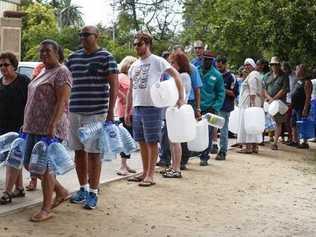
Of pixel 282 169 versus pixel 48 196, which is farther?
pixel 282 169

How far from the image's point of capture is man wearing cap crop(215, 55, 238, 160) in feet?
35.2

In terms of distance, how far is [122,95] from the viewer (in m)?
9.23

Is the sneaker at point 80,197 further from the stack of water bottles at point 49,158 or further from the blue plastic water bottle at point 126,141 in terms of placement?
the stack of water bottles at point 49,158

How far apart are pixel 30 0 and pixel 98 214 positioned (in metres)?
48.5

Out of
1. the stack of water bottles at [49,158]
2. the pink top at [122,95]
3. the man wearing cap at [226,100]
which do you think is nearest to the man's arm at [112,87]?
the stack of water bottles at [49,158]

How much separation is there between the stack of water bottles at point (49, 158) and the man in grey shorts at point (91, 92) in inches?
17.5

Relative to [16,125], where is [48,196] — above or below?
below

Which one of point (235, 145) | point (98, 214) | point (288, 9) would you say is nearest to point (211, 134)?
point (235, 145)

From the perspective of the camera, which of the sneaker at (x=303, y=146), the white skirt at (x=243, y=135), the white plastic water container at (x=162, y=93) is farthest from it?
the sneaker at (x=303, y=146)

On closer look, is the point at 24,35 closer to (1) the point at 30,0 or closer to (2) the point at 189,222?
(1) the point at 30,0

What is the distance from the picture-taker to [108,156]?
655cm

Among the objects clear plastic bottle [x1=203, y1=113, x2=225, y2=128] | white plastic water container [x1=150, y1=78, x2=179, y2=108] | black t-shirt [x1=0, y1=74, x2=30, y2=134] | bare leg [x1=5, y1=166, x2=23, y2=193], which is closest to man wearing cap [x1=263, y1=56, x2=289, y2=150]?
clear plastic bottle [x1=203, y1=113, x2=225, y2=128]

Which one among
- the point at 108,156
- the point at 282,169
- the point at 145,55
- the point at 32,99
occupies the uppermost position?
the point at 145,55

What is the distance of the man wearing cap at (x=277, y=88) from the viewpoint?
41.5 feet
